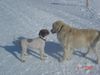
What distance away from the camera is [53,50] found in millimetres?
9906

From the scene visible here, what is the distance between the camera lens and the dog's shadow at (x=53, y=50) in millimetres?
9496

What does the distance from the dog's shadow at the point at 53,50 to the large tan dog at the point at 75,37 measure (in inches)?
29.1

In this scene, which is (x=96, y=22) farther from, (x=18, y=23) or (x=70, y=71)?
(x=70, y=71)

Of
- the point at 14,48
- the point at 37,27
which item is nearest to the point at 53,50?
the point at 14,48

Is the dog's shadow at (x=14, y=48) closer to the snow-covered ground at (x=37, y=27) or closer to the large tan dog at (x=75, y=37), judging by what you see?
the snow-covered ground at (x=37, y=27)

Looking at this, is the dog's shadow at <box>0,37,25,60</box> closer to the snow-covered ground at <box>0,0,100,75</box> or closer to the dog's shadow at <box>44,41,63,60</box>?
the snow-covered ground at <box>0,0,100,75</box>

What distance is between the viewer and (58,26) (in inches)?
337

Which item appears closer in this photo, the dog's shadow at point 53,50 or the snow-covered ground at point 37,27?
the snow-covered ground at point 37,27

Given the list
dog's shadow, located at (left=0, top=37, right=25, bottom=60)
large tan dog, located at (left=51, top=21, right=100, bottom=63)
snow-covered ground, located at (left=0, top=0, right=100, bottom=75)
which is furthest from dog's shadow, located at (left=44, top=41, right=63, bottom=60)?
dog's shadow, located at (left=0, top=37, right=25, bottom=60)

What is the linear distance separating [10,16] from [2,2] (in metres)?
2.86

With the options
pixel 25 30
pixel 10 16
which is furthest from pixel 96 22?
pixel 10 16

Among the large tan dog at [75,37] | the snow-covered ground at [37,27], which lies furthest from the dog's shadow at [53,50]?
the large tan dog at [75,37]

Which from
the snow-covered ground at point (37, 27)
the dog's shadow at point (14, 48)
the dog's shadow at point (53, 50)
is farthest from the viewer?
the dog's shadow at point (14, 48)

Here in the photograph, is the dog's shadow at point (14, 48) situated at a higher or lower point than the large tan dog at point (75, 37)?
lower
